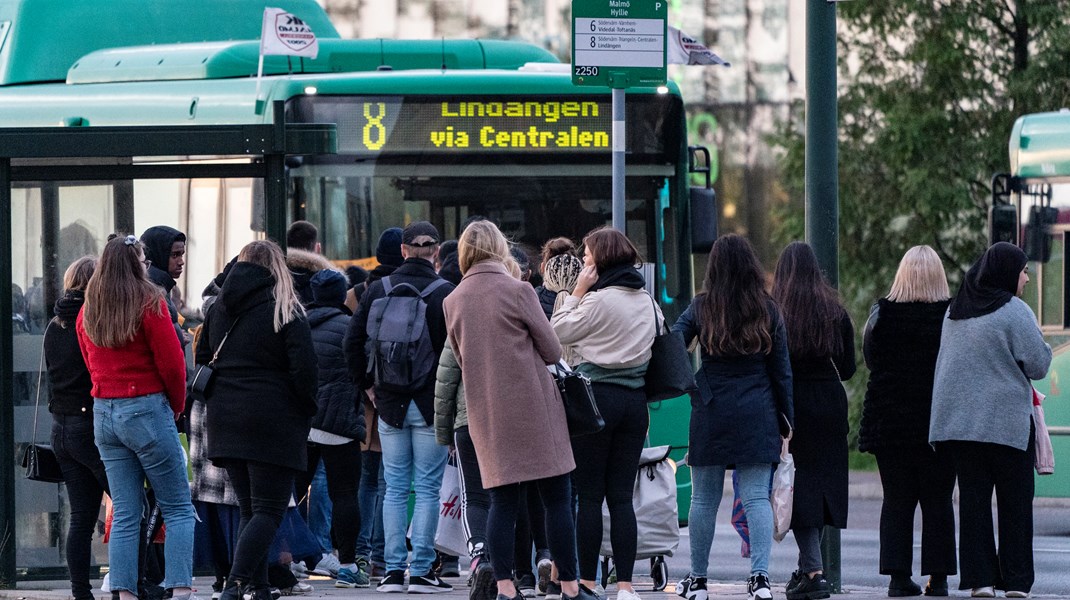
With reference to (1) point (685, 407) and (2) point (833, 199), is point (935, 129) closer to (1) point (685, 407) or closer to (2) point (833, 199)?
(1) point (685, 407)

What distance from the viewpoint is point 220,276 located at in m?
8.78

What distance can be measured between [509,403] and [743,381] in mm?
1231

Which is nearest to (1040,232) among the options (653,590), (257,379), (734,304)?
(653,590)

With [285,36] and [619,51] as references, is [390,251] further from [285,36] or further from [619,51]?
[285,36]

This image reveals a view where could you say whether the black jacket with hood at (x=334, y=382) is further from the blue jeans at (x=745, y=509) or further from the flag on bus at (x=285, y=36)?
the flag on bus at (x=285, y=36)

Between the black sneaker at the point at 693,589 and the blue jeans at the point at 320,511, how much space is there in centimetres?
243

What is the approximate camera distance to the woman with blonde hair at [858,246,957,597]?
862cm

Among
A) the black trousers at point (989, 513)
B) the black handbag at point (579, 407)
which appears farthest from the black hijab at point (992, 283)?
the black handbag at point (579, 407)

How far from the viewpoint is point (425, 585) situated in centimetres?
888

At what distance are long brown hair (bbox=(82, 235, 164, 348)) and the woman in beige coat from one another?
128 cm

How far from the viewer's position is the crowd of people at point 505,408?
755 cm

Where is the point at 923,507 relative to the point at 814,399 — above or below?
below

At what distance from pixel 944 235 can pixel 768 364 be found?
11.9 metres

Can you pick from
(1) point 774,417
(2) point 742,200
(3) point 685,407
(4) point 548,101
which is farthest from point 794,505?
(2) point 742,200
